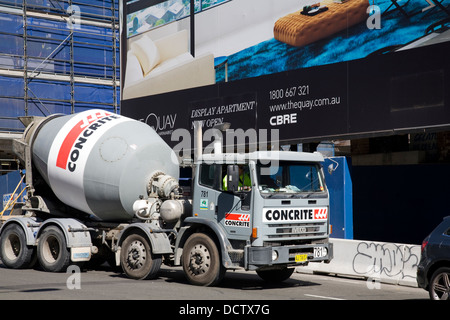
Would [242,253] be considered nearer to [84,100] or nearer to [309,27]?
[309,27]

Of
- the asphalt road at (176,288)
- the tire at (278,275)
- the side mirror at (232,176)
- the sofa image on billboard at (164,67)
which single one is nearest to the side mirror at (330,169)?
the asphalt road at (176,288)

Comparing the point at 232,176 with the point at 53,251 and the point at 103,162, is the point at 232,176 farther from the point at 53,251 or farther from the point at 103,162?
the point at 53,251

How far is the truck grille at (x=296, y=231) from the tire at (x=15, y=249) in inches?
260

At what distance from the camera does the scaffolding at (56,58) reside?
3709cm

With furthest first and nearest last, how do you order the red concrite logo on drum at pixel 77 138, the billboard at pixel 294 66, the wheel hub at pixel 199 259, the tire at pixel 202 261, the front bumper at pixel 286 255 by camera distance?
the billboard at pixel 294 66 < the red concrite logo on drum at pixel 77 138 < the wheel hub at pixel 199 259 < the tire at pixel 202 261 < the front bumper at pixel 286 255

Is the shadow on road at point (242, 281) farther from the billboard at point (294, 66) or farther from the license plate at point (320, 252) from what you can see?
the billboard at point (294, 66)

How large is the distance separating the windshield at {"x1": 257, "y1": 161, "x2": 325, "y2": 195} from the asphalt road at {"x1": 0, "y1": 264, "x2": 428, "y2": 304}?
75.6 inches

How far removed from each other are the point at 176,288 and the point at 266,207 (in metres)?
2.29

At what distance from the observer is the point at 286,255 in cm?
1170

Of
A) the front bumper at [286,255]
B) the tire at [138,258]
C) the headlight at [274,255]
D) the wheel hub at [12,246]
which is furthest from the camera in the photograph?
the wheel hub at [12,246]

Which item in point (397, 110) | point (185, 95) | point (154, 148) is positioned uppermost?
point (185, 95)

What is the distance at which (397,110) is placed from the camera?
1783 centimetres
